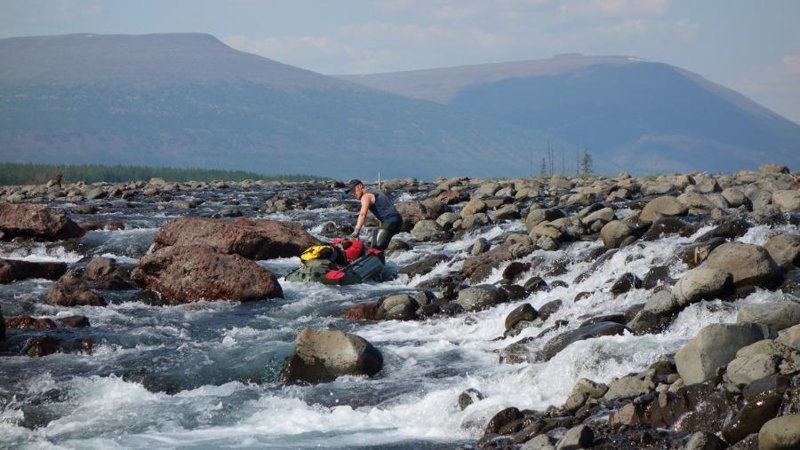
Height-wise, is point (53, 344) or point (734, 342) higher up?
point (734, 342)

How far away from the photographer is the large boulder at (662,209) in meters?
20.8

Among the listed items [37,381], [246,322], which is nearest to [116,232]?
[246,322]

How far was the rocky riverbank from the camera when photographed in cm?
1014

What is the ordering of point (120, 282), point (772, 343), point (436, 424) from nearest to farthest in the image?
point (772, 343)
point (436, 424)
point (120, 282)

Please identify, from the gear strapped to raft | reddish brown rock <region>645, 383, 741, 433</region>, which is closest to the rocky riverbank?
reddish brown rock <region>645, 383, 741, 433</region>

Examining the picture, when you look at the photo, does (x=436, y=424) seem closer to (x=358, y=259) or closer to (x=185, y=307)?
(x=185, y=307)

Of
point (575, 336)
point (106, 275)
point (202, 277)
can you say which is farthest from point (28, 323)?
point (575, 336)

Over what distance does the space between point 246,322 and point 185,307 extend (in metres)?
1.84

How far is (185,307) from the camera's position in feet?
63.9

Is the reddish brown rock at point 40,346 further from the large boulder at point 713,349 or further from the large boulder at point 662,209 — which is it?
the large boulder at point 662,209

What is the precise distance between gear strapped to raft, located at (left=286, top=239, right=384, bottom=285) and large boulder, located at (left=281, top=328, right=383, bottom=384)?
23.0ft

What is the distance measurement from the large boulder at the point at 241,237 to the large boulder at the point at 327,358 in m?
9.64

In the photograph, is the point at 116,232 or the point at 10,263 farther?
the point at 116,232

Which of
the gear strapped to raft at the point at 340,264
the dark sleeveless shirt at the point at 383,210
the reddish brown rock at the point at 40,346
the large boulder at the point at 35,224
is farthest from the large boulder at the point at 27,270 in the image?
the dark sleeveless shirt at the point at 383,210
